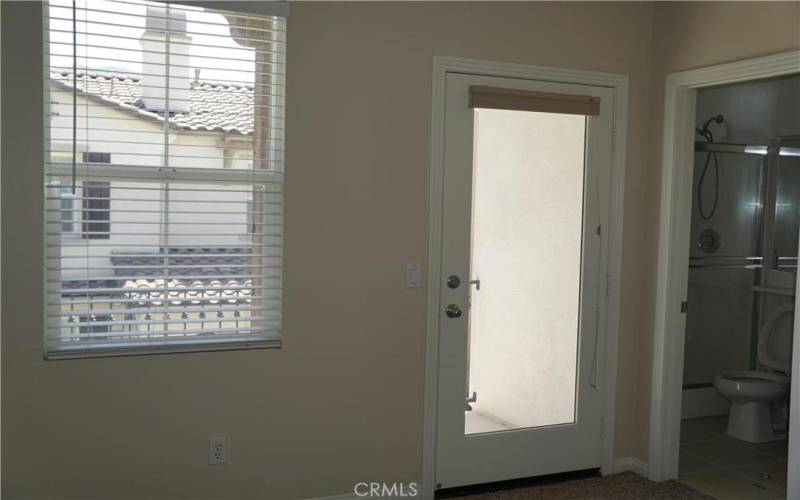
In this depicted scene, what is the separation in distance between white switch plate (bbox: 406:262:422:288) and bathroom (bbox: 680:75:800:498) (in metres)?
2.56

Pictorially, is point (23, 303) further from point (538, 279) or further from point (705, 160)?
point (705, 160)

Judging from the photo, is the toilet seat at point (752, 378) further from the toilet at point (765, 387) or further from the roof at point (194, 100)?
the roof at point (194, 100)

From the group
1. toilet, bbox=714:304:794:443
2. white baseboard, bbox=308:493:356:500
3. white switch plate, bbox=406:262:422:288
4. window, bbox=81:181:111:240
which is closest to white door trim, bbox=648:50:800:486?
toilet, bbox=714:304:794:443

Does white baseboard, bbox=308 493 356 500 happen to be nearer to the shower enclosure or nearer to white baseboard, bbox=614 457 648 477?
white baseboard, bbox=614 457 648 477

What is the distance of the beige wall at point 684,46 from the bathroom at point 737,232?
129cm

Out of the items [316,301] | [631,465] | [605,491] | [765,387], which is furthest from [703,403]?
[316,301]

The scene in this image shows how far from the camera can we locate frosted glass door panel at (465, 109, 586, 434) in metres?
3.46

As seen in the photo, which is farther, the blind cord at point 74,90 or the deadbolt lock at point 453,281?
the deadbolt lock at point 453,281

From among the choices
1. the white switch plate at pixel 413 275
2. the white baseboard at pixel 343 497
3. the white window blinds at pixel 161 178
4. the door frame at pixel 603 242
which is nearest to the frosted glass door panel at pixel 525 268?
the door frame at pixel 603 242

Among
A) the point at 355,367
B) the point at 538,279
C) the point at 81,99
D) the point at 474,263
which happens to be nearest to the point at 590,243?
the point at 538,279

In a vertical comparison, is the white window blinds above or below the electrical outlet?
above

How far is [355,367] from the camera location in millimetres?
3211

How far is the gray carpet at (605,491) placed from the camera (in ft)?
11.4

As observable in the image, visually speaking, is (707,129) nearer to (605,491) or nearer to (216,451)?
(605,491)
